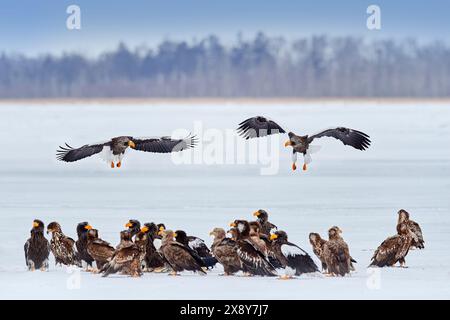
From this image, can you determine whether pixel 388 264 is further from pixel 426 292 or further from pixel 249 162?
pixel 249 162

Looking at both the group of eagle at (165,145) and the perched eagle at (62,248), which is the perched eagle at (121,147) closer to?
the group of eagle at (165,145)

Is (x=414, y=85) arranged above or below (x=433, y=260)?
above

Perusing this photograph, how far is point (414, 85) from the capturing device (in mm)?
41594

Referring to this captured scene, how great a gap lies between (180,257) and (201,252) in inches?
17.3

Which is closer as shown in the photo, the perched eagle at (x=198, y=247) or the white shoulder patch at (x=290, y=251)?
the white shoulder patch at (x=290, y=251)

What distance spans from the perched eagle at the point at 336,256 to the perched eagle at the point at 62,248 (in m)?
1.48

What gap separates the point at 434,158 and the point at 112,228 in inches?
276

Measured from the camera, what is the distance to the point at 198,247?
21.6 ft

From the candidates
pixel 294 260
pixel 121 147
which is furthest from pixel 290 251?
pixel 121 147

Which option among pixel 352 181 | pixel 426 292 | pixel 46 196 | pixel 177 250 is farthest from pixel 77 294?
pixel 352 181

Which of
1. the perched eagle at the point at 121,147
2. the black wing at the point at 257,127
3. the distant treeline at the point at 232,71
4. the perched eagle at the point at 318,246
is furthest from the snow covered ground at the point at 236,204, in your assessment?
the distant treeline at the point at 232,71

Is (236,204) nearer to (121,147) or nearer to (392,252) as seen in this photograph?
(121,147)

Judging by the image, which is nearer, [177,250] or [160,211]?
[177,250]

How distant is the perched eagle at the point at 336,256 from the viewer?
6.13m
